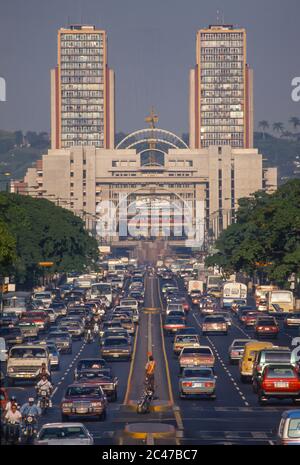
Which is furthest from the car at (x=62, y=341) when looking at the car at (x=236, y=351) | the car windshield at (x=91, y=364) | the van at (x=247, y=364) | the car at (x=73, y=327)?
the van at (x=247, y=364)

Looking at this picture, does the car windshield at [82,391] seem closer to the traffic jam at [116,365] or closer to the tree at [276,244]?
the traffic jam at [116,365]

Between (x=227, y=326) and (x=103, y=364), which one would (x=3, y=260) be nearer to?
(x=227, y=326)

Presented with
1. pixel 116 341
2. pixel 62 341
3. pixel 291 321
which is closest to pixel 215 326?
pixel 291 321

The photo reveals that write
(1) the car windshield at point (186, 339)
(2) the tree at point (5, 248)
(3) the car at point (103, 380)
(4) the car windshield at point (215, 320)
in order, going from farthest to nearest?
(4) the car windshield at point (215, 320), (2) the tree at point (5, 248), (1) the car windshield at point (186, 339), (3) the car at point (103, 380)

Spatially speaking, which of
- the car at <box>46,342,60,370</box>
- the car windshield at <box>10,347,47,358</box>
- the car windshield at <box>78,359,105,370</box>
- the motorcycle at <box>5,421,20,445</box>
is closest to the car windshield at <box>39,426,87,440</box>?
the motorcycle at <box>5,421,20,445</box>

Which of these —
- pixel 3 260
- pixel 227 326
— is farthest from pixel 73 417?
pixel 227 326

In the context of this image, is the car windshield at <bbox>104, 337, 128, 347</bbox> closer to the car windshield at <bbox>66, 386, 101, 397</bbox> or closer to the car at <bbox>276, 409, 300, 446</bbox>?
the car windshield at <bbox>66, 386, 101, 397</bbox>
